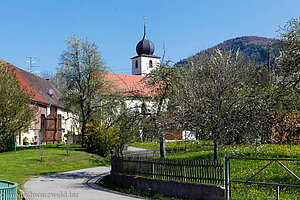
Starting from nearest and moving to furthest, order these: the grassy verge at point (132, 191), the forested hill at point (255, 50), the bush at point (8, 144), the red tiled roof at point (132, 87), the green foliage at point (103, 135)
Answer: the grassy verge at point (132, 191) → the red tiled roof at point (132, 87) → the forested hill at point (255, 50) → the green foliage at point (103, 135) → the bush at point (8, 144)

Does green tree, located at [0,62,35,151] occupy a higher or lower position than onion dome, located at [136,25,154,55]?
lower

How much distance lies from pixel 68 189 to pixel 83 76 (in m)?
19.8

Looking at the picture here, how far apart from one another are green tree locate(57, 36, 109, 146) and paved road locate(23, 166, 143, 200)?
1401 centimetres

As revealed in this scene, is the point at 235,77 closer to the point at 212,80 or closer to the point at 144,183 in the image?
the point at 212,80

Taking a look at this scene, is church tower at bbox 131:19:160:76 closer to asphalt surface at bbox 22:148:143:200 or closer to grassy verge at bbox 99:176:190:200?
asphalt surface at bbox 22:148:143:200

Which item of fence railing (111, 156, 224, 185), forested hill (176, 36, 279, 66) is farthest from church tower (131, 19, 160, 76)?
fence railing (111, 156, 224, 185)

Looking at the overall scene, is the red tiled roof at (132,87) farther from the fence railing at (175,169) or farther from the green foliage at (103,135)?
the fence railing at (175,169)

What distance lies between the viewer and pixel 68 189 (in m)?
13.7

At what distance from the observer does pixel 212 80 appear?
15492 millimetres

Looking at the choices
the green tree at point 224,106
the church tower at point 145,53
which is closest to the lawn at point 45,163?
the green tree at point 224,106

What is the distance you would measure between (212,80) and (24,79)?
30.4 m

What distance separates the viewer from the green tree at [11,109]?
25531 mm

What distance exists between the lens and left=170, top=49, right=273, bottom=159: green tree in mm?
14430

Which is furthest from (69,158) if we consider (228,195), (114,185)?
(228,195)
